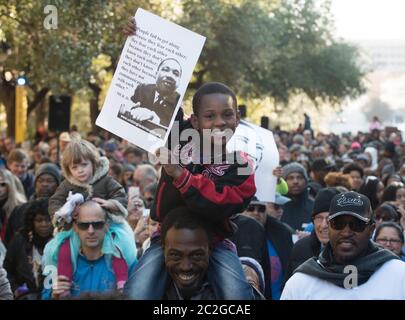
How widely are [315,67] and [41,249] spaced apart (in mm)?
37908

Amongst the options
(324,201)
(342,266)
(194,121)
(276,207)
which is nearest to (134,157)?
(276,207)

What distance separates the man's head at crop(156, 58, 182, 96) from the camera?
5.17 meters

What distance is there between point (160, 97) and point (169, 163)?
47cm

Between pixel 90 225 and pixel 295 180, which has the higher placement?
pixel 295 180

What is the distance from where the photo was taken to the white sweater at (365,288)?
17.7 feet

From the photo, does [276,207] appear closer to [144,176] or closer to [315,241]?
[315,241]

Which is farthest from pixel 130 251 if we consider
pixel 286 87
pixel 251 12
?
pixel 286 87

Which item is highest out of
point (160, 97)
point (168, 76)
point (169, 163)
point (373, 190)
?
point (168, 76)

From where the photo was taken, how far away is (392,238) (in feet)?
26.3

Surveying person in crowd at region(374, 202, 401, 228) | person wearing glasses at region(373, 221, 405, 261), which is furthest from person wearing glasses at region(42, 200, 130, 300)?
person in crowd at region(374, 202, 401, 228)

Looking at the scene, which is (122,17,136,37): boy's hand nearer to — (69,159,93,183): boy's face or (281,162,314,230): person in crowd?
(69,159,93,183): boy's face

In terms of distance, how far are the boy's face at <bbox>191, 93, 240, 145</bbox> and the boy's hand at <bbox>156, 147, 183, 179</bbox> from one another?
0.22 metres

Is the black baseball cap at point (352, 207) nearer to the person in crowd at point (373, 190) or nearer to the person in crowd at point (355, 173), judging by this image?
the person in crowd at point (373, 190)

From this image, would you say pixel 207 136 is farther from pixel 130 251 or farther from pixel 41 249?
pixel 41 249
